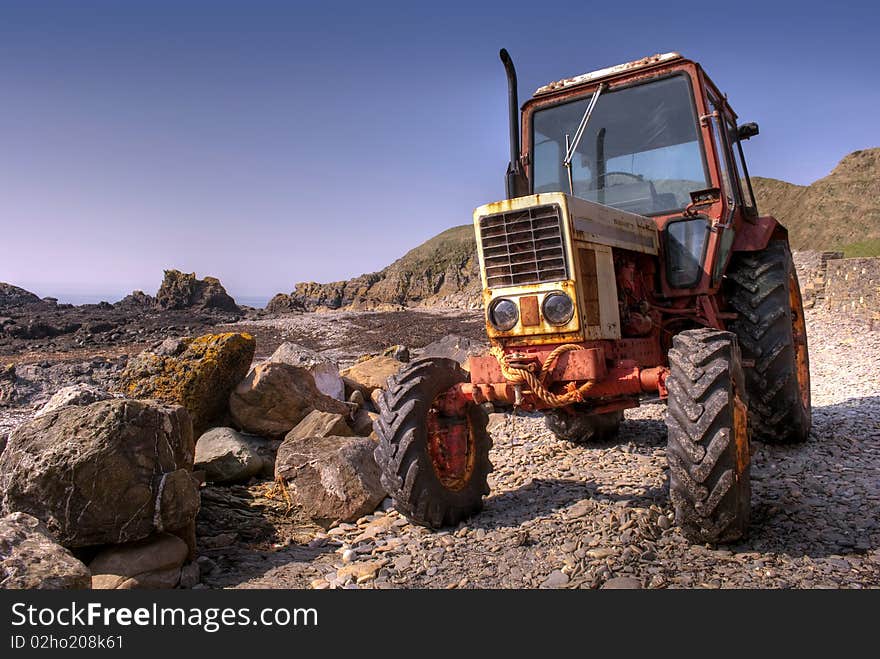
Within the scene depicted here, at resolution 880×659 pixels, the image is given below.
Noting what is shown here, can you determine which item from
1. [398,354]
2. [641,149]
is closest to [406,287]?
[398,354]

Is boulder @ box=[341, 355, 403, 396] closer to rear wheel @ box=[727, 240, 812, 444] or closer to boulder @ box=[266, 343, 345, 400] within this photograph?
boulder @ box=[266, 343, 345, 400]

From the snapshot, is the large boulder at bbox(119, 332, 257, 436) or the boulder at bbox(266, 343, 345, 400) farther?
the boulder at bbox(266, 343, 345, 400)

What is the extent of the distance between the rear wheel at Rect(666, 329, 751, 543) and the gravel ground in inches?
9.8

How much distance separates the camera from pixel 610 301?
4.83 meters

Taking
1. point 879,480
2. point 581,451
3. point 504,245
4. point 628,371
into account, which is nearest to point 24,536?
point 504,245

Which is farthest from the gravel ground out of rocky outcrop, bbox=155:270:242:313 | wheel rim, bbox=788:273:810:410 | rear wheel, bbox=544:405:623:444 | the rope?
rocky outcrop, bbox=155:270:242:313

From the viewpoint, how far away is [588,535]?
4.24 m

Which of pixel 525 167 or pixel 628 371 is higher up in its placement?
pixel 525 167

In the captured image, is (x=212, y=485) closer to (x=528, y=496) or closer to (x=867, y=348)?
(x=528, y=496)

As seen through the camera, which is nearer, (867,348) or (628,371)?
(628,371)

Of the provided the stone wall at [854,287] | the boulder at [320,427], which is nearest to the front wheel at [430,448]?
the boulder at [320,427]

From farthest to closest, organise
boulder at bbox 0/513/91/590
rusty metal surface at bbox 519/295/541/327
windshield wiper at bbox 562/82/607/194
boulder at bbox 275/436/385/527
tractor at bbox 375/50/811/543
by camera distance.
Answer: windshield wiper at bbox 562/82/607/194, boulder at bbox 275/436/385/527, rusty metal surface at bbox 519/295/541/327, tractor at bbox 375/50/811/543, boulder at bbox 0/513/91/590

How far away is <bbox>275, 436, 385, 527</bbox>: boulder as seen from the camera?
5.22m

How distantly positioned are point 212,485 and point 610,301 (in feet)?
12.7
